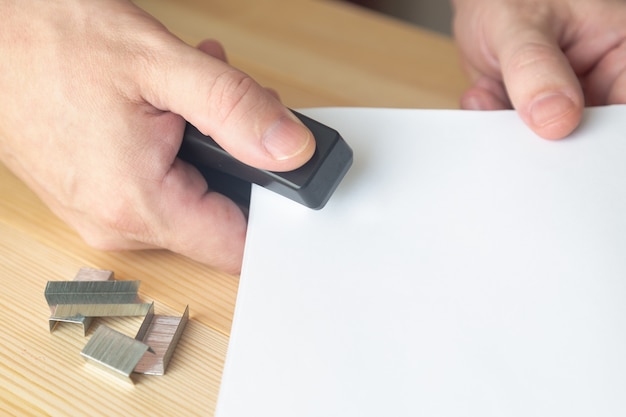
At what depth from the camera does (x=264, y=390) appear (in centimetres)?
36

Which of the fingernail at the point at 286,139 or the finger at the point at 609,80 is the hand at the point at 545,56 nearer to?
the finger at the point at 609,80

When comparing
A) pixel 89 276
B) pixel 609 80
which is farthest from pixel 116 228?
pixel 609 80

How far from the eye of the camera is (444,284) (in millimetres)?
402

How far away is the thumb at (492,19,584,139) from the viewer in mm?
475

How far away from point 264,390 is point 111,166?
7.8 inches

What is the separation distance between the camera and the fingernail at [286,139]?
41cm

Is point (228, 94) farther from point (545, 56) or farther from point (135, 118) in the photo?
point (545, 56)

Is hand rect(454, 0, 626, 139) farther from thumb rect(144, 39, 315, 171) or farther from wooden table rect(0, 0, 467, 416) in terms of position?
thumb rect(144, 39, 315, 171)

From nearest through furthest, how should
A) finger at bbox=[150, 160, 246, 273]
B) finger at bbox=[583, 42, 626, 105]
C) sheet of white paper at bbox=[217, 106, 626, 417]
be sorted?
sheet of white paper at bbox=[217, 106, 626, 417] → finger at bbox=[150, 160, 246, 273] → finger at bbox=[583, 42, 626, 105]

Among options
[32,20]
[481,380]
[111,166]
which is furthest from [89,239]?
[481,380]

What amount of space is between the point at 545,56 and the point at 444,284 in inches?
9.3

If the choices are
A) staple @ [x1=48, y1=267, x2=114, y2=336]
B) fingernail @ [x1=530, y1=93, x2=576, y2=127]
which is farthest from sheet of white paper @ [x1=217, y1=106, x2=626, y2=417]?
staple @ [x1=48, y1=267, x2=114, y2=336]

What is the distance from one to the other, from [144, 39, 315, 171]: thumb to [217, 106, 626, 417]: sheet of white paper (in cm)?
4

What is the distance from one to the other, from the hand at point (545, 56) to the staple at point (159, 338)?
285mm
